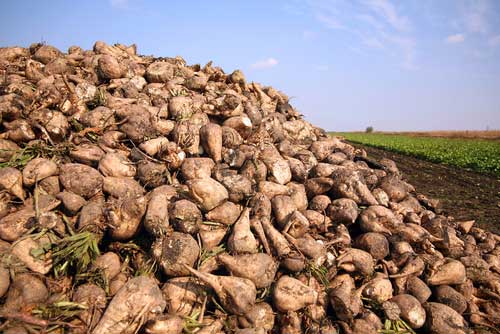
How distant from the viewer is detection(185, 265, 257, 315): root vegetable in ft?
11.6

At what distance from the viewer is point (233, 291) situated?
3.54 meters

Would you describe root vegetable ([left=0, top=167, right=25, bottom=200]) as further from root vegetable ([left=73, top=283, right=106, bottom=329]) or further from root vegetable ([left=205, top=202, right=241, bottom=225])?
root vegetable ([left=205, top=202, right=241, bottom=225])

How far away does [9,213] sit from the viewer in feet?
13.4

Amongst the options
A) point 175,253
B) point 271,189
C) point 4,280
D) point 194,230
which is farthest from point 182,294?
point 271,189

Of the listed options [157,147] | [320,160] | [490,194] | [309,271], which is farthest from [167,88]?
[490,194]

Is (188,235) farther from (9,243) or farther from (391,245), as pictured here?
(391,245)

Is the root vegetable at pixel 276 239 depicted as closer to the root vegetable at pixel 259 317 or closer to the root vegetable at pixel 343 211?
the root vegetable at pixel 259 317

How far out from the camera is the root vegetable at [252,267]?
12.4 ft

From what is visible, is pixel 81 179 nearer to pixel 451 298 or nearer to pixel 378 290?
pixel 378 290

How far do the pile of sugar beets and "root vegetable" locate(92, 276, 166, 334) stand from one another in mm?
13

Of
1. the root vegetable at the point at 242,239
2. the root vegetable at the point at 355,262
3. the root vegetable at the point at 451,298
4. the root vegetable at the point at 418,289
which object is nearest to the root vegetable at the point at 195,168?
the root vegetable at the point at 242,239

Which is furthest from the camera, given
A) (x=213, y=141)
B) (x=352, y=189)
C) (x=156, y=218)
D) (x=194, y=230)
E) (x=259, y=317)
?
(x=352, y=189)

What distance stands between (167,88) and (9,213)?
344 cm

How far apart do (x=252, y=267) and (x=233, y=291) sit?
0.39 m
